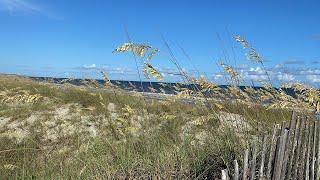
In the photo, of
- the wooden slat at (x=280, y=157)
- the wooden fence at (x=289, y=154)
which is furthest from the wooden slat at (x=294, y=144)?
the wooden slat at (x=280, y=157)

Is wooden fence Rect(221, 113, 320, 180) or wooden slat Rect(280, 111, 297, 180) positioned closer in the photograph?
wooden fence Rect(221, 113, 320, 180)

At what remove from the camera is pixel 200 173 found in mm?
5277

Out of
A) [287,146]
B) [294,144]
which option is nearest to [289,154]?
[294,144]

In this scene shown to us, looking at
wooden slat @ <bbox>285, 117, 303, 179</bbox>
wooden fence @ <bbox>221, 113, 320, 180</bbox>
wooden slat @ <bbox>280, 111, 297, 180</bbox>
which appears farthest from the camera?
wooden slat @ <bbox>285, 117, 303, 179</bbox>

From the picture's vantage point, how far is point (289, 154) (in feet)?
16.1

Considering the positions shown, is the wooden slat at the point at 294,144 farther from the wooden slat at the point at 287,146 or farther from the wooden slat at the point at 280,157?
the wooden slat at the point at 280,157

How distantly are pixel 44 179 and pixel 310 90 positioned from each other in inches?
116

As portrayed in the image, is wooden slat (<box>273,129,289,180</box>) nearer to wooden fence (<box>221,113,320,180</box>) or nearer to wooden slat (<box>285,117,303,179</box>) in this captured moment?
wooden fence (<box>221,113,320,180</box>)

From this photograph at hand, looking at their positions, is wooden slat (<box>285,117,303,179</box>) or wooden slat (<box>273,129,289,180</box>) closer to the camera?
wooden slat (<box>273,129,289,180</box>)

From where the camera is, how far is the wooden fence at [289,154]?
4324mm

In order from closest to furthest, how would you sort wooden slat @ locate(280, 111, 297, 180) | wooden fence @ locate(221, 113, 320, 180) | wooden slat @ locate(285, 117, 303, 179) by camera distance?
1. wooden fence @ locate(221, 113, 320, 180)
2. wooden slat @ locate(280, 111, 297, 180)
3. wooden slat @ locate(285, 117, 303, 179)

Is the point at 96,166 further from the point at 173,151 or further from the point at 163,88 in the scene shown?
the point at 163,88

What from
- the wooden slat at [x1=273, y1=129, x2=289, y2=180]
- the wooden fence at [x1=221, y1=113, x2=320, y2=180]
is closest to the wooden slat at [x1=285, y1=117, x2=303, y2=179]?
the wooden fence at [x1=221, y1=113, x2=320, y2=180]

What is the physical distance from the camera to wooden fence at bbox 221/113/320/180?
4.32 metres
